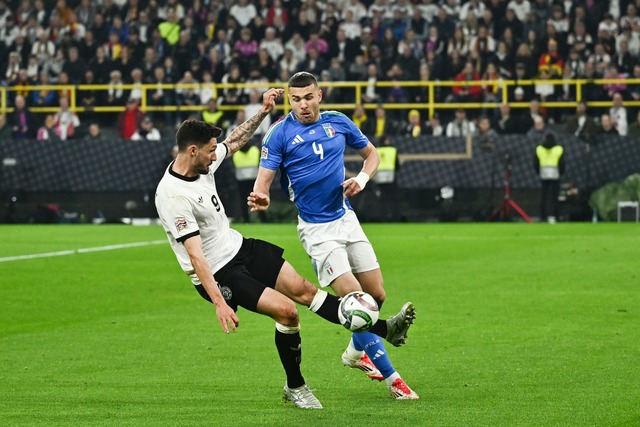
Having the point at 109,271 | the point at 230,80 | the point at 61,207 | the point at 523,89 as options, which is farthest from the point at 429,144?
the point at 109,271

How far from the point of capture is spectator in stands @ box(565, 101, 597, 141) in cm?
2991

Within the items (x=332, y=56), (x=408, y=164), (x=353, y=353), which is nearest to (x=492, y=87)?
(x=408, y=164)

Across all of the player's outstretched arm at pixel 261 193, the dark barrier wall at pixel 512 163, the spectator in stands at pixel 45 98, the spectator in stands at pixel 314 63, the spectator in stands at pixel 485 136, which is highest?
the spectator in stands at pixel 314 63

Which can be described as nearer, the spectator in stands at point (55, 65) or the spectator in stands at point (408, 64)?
the spectator in stands at point (408, 64)

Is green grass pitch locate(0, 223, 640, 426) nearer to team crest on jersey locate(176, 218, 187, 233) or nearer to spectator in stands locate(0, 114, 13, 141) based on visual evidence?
team crest on jersey locate(176, 218, 187, 233)

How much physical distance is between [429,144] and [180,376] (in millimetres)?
21419

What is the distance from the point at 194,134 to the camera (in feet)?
27.0

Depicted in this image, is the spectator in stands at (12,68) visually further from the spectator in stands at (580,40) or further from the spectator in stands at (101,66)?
the spectator in stands at (580,40)

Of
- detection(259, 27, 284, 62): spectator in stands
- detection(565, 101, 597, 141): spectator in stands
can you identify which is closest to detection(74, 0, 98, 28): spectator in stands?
detection(259, 27, 284, 62): spectator in stands

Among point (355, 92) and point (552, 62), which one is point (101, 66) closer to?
point (355, 92)

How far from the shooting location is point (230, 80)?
32.7m

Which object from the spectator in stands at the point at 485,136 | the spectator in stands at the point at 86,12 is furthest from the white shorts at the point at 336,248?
the spectator in stands at the point at 86,12

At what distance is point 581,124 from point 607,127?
0.60 m

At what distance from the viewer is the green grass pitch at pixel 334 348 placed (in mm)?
8016
